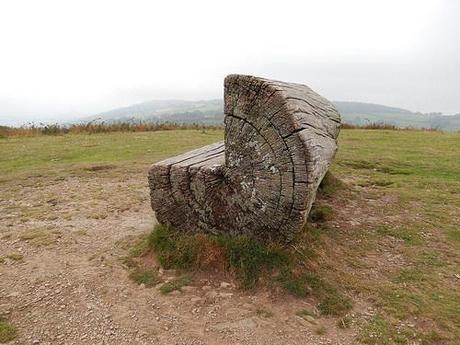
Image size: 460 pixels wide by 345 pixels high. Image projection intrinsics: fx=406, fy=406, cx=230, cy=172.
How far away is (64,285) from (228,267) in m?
2.17

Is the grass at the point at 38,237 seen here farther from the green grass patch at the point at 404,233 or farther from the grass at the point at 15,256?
the green grass patch at the point at 404,233

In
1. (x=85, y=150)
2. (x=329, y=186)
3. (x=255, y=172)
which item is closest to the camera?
(x=255, y=172)

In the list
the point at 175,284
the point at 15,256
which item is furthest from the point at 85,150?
the point at 175,284

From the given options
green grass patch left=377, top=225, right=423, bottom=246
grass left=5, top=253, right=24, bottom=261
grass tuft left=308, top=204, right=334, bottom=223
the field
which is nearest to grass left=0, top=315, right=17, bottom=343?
the field

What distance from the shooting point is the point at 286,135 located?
501 cm

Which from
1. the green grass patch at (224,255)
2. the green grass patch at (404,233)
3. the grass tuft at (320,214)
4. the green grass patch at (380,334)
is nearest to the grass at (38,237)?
the green grass patch at (224,255)

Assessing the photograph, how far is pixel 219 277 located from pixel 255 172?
145cm

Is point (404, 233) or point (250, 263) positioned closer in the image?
point (250, 263)

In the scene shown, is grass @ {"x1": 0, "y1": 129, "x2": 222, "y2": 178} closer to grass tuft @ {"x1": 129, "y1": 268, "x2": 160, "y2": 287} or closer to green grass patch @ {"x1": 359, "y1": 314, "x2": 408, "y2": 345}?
grass tuft @ {"x1": 129, "y1": 268, "x2": 160, "y2": 287}

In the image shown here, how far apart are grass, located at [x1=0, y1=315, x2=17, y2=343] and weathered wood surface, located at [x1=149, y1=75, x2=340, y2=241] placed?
2420mm

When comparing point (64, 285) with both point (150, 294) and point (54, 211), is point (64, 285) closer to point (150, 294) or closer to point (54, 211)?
point (150, 294)

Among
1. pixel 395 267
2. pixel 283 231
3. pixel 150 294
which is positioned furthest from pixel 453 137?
pixel 150 294

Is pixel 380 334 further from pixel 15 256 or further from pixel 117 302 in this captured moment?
pixel 15 256

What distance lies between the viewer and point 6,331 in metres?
4.40
